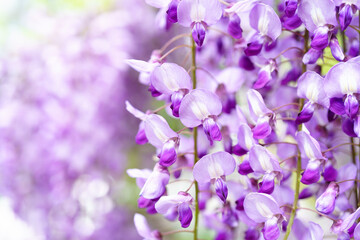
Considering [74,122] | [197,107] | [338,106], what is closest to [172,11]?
[197,107]

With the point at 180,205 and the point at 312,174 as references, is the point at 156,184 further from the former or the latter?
the point at 312,174

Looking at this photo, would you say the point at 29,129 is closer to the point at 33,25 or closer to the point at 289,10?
the point at 33,25

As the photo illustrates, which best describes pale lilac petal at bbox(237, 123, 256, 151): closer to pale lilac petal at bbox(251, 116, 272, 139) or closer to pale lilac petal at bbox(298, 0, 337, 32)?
pale lilac petal at bbox(251, 116, 272, 139)

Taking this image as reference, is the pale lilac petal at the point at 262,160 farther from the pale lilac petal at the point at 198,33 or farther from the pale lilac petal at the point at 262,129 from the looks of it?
the pale lilac petal at the point at 198,33

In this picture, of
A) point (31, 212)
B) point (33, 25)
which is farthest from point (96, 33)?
point (31, 212)

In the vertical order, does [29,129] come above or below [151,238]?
below

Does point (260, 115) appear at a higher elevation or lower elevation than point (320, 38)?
lower
